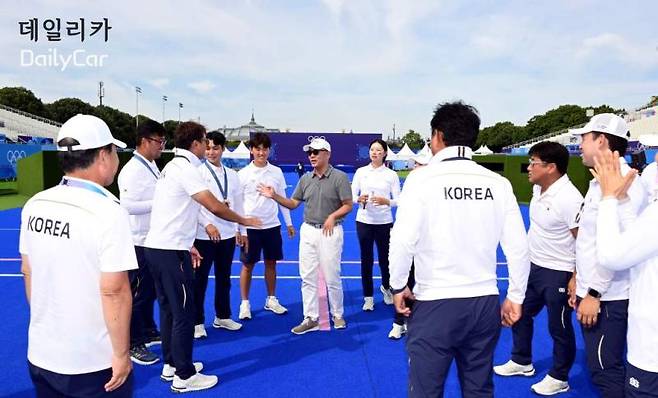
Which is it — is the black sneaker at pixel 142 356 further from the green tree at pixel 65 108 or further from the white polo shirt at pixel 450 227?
the green tree at pixel 65 108

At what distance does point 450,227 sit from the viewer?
254cm

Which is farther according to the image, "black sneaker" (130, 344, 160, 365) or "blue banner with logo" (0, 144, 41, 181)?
"blue banner with logo" (0, 144, 41, 181)

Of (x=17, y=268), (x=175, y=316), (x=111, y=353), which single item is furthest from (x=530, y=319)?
(x=17, y=268)

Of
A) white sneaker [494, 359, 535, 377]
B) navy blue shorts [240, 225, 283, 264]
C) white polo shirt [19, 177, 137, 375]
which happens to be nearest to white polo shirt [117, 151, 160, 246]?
navy blue shorts [240, 225, 283, 264]

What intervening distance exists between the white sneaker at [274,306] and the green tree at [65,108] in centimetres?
8189

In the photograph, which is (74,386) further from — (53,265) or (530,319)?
(530,319)

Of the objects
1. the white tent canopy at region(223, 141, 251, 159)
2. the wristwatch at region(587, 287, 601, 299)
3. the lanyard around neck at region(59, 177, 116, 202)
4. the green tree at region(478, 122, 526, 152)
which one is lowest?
the wristwatch at region(587, 287, 601, 299)

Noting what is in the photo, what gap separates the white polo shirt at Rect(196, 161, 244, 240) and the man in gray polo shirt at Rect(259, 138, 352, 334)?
36 centimetres

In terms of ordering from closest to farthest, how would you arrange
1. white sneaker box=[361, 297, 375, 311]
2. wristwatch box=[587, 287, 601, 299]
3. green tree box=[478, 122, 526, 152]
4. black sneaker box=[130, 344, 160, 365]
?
wristwatch box=[587, 287, 601, 299] < black sneaker box=[130, 344, 160, 365] < white sneaker box=[361, 297, 375, 311] < green tree box=[478, 122, 526, 152]

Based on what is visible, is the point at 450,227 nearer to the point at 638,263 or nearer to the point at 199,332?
the point at 638,263

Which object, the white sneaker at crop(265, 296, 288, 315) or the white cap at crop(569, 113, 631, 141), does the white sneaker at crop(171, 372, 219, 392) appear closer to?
the white sneaker at crop(265, 296, 288, 315)

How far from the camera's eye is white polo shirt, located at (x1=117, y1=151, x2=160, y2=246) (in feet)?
15.2

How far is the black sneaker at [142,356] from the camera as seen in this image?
459cm

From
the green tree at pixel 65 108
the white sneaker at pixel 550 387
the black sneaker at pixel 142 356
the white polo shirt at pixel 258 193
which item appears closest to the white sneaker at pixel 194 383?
the black sneaker at pixel 142 356
